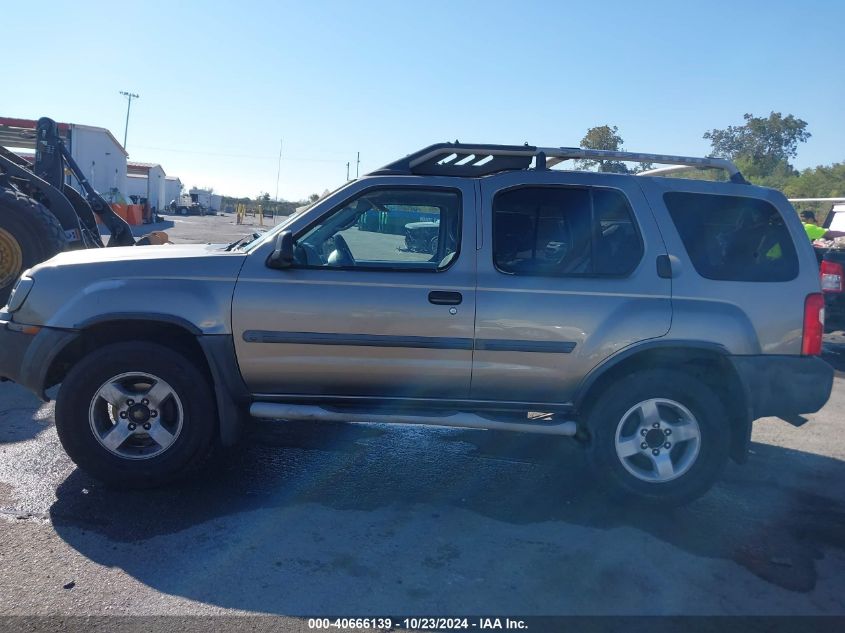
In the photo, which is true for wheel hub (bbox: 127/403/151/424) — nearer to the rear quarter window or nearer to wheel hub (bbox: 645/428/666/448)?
wheel hub (bbox: 645/428/666/448)

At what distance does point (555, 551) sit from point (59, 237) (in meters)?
6.97

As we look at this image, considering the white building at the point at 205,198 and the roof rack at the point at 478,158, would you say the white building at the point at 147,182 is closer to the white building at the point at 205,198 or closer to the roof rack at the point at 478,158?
the white building at the point at 205,198

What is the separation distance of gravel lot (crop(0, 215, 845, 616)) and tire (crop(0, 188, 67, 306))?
11.0 ft

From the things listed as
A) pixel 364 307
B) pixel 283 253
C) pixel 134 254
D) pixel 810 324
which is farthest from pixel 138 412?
pixel 810 324

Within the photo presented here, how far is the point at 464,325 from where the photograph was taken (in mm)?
4215

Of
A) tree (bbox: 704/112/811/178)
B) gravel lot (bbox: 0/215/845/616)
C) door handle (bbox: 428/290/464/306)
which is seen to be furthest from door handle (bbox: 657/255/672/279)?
tree (bbox: 704/112/811/178)

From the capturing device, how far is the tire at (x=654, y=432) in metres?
4.31

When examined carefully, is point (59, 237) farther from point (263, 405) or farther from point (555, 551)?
point (555, 551)

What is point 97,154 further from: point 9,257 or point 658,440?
point 658,440

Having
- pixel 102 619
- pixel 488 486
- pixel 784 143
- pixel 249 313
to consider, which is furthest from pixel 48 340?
pixel 784 143

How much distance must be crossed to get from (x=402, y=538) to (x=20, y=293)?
2763 millimetres

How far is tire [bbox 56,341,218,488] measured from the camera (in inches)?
164

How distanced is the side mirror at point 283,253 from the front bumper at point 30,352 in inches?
50.3

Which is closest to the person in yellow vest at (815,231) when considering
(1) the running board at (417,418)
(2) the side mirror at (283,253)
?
(1) the running board at (417,418)
